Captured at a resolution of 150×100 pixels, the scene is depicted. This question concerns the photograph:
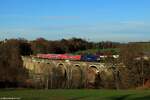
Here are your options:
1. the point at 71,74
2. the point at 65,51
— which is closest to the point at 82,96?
the point at 71,74

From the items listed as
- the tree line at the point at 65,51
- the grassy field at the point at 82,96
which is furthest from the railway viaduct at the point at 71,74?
the grassy field at the point at 82,96

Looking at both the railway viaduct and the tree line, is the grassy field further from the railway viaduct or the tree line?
the railway viaduct

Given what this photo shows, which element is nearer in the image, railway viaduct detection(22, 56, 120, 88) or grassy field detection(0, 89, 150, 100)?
grassy field detection(0, 89, 150, 100)

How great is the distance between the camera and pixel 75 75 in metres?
99.4

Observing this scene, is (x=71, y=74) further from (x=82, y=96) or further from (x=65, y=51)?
(x=65, y=51)

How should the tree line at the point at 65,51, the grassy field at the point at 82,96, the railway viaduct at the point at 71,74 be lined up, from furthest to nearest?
the railway viaduct at the point at 71,74
the tree line at the point at 65,51
the grassy field at the point at 82,96

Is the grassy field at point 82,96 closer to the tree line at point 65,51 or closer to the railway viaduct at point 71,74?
the tree line at point 65,51

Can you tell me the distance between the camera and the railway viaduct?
86.5 meters

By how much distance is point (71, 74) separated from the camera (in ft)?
339

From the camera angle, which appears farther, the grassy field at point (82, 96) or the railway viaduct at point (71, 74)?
the railway viaduct at point (71, 74)

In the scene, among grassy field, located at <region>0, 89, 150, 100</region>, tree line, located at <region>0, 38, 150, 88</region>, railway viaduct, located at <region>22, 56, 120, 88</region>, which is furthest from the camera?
railway viaduct, located at <region>22, 56, 120, 88</region>

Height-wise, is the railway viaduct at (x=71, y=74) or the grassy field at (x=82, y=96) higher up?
the grassy field at (x=82, y=96)

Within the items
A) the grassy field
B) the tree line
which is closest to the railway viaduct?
the tree line

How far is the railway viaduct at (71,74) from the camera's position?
3404 inches
